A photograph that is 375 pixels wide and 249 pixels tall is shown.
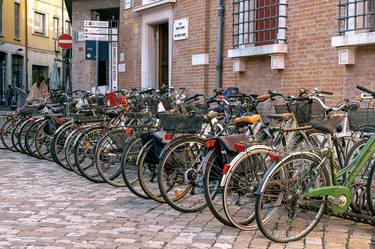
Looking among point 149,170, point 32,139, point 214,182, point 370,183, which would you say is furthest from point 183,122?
point 32,139

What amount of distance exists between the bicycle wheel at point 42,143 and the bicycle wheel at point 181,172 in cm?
428

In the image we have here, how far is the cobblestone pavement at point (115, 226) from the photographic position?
466 cm

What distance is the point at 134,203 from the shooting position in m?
6.18

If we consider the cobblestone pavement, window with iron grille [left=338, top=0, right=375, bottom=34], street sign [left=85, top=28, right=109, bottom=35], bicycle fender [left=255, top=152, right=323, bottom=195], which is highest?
street sign [left=85, top=28, right=109, bottom=35]

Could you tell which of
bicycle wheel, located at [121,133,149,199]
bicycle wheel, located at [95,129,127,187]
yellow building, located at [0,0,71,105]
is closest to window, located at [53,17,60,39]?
yellow building, located at [0,0,71,105]

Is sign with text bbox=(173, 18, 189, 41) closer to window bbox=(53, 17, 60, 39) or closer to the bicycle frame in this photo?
the bicycle frame

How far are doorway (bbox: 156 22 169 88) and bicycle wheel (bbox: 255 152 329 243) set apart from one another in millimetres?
9309

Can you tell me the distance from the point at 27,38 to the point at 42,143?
29605mm

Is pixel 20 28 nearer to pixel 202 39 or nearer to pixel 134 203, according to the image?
pixel 202 39

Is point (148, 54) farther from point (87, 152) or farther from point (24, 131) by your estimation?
point (87, 152)

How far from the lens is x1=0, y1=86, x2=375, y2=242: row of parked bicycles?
470cm

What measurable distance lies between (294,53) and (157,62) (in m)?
5.56

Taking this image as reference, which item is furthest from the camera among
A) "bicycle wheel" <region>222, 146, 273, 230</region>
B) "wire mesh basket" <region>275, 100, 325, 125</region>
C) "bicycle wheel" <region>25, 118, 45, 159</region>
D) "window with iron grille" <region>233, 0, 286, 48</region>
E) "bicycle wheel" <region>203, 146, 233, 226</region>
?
"bicycle wheel" <region>25, 118, 45, 159</region>

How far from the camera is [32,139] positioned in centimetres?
999
